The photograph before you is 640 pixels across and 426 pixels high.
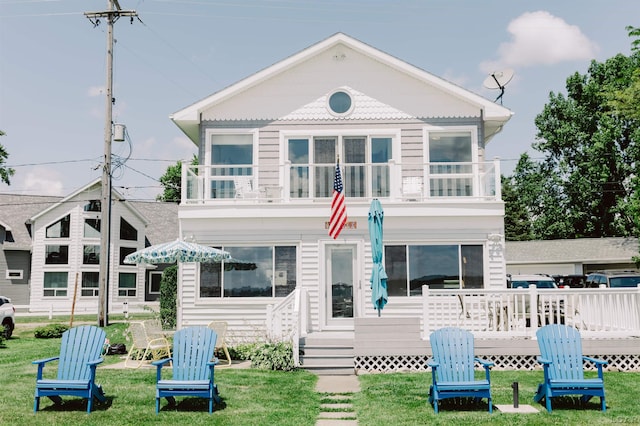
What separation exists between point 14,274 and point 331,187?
2594 centimetres

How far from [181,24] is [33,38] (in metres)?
4.78

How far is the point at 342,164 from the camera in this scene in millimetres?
15078

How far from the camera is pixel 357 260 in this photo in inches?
601

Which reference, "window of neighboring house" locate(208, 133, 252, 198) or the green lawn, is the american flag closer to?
"window of neighboring house" locate(208, 133, 252, 198)

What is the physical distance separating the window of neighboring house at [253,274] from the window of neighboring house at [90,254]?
68.5 ft

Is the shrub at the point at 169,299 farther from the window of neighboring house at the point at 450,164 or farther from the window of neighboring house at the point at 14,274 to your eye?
the window of neighboring house at the point at 14,274

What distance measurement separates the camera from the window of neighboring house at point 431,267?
1518cm

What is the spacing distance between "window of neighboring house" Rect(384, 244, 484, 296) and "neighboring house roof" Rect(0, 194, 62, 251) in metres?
26.1

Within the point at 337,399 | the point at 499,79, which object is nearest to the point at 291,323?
the point at 337,399

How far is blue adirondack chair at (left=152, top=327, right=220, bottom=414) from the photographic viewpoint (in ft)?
27.1

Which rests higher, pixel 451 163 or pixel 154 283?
pixel 451 163

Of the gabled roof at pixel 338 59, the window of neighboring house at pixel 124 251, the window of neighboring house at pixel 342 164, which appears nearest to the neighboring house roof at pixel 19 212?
the window of neighboring house at pixel 124 251

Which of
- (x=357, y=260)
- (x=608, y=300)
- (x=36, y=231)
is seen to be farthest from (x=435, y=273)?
(x=36, y=231)

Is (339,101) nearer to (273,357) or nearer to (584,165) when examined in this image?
(273,357)
